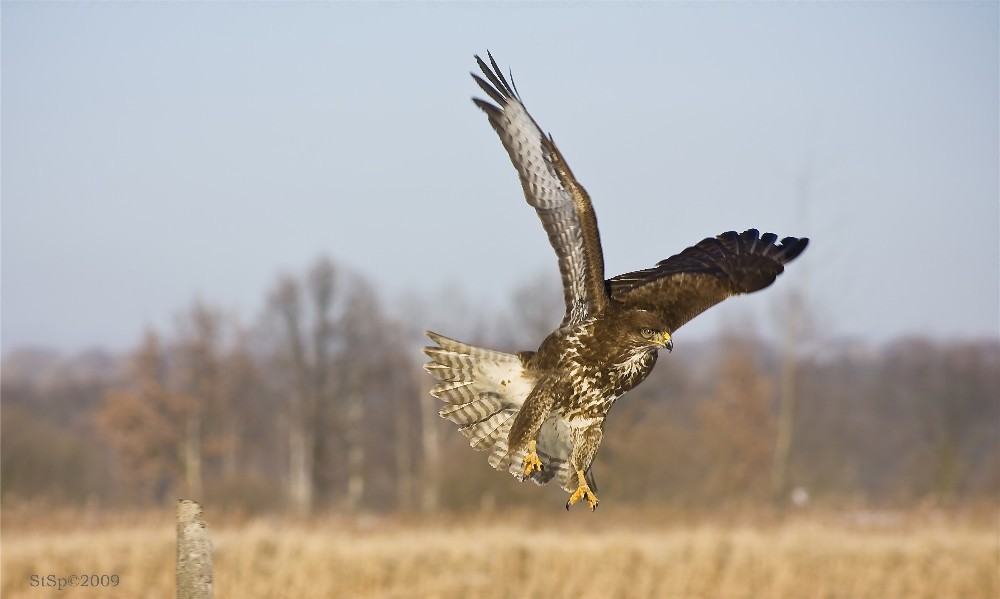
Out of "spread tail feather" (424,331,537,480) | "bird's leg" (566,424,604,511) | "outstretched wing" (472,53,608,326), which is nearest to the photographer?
"outstretched wing" (472,53,608,326)

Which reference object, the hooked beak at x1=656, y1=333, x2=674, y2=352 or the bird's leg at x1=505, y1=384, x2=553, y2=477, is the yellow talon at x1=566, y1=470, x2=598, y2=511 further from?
the hooked beak at x1=656, y1=333, x2=674, y2=352

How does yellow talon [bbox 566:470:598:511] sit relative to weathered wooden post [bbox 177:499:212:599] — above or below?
above

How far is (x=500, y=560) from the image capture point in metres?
14.8

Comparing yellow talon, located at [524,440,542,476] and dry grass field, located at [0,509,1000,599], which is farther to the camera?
dry grass field, located at [0,509,1000,599]

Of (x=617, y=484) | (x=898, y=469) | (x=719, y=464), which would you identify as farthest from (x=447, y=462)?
(x=898, y=469)

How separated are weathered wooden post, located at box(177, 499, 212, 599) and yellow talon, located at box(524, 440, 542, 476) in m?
1.79

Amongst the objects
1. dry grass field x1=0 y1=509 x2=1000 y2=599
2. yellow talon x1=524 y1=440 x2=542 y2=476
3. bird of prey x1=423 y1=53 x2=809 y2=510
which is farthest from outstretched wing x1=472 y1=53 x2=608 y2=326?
dry grass field x1=0 y1=509 x2=1000 y2=599

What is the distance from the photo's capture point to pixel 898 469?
5903 cm

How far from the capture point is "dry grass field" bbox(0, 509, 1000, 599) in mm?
13633

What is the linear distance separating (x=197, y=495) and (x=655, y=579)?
2424cm

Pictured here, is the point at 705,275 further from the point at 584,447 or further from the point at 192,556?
the point at 192,556

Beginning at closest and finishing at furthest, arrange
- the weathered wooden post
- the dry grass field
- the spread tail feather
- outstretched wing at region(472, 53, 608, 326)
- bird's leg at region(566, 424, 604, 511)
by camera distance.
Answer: the weathered wooden post < outstretched wing at region(472, 53, 608, 326) < bird's leg at region(566, 424, 604, 511) < the spread tail feather < the dry grass field

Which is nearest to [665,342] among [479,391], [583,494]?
[583,494]

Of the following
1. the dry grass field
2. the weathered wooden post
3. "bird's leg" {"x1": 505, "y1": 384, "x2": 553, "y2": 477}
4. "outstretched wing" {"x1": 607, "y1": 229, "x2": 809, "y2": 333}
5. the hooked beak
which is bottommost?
the dry grass field
